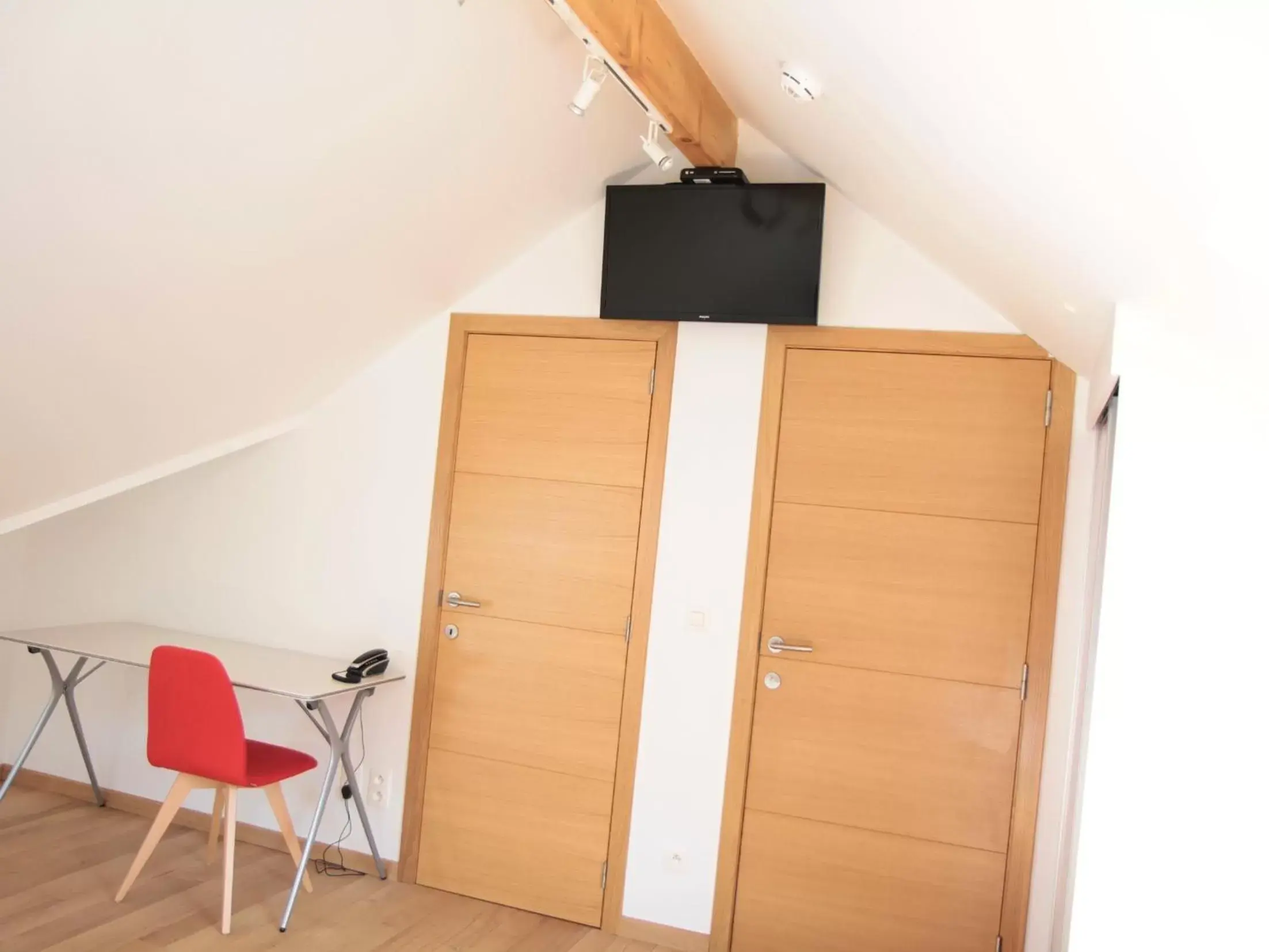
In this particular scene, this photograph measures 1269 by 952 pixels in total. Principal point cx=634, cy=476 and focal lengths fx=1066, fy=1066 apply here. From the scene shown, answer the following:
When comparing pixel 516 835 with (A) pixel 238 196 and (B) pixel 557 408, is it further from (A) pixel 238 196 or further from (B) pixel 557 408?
(A) pixel 238 196

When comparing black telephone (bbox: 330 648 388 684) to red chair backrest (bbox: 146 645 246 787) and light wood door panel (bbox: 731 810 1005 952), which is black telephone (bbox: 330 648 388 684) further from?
light wood door panel (bbox: 731 810 1005 952)

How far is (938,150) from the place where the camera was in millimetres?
2299

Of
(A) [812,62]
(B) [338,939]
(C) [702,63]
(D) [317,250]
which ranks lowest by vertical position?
(B) [338,939]

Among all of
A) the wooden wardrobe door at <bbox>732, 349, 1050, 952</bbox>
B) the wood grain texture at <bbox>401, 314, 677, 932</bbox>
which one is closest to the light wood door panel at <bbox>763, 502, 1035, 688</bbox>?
the wooden wardrobe door at <bbox>732, 349, 1050, 952</bbox>

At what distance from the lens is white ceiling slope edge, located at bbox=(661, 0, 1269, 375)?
1.23 m

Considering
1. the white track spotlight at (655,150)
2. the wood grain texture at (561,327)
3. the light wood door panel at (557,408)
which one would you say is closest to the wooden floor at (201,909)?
the light wood door panel at (557,408)

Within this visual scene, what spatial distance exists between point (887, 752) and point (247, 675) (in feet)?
7.29

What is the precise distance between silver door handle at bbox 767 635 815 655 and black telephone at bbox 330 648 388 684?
143 centimetres

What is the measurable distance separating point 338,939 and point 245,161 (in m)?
2.46

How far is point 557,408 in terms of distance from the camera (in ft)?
13.1

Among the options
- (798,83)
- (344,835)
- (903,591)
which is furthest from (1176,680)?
(344,835)

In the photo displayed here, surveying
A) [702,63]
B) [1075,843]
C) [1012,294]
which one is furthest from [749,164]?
[1075,843]

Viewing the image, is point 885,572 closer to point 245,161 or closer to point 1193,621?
point 1193,621

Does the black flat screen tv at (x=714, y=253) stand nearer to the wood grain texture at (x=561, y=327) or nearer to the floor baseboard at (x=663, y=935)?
the wood grain texture at (x=561, y=327)
